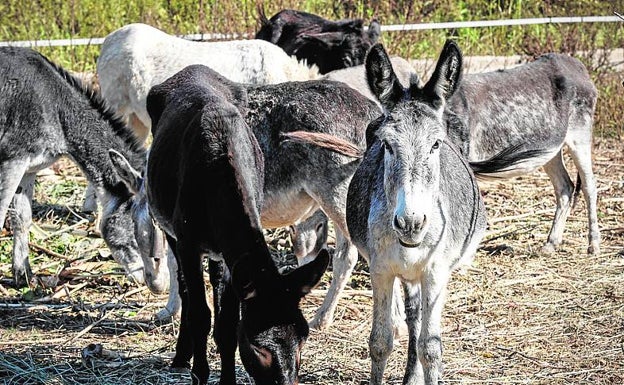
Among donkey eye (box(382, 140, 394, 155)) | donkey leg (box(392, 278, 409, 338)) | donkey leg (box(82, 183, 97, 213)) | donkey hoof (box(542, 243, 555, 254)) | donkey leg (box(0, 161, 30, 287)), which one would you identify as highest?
donkey eye (box(382, 140, 394, 155))

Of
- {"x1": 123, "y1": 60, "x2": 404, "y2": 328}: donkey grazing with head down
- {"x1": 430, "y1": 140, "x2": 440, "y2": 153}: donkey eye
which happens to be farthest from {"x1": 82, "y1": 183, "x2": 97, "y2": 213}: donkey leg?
{"x1": 430, "y1": 140, "x2": 440, "y2": 153}: donkey eye

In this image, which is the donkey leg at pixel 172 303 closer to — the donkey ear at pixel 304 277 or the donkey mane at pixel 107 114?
the donkey mane at pixel 107 114

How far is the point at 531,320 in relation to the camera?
6969 millimetres

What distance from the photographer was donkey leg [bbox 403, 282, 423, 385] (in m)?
5.29

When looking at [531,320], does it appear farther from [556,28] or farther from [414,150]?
[556,28]

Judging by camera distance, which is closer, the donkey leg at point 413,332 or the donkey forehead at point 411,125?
the donkey forehead at point 411,125

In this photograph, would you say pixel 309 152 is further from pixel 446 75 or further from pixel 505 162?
pixel 446 75

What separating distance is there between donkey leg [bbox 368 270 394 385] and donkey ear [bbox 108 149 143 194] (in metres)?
2.83

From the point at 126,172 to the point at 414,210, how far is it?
11.6ft

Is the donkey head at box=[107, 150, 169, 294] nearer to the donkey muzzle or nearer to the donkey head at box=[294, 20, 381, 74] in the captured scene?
the donkey muzzle

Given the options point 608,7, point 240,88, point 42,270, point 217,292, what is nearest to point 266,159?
point 240,88

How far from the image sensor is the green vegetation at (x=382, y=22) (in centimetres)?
1414

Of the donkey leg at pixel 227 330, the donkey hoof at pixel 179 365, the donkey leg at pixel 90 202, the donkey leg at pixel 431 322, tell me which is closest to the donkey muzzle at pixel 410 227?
the donkey leg at pixel 431 322

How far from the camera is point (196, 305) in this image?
5211 mm
